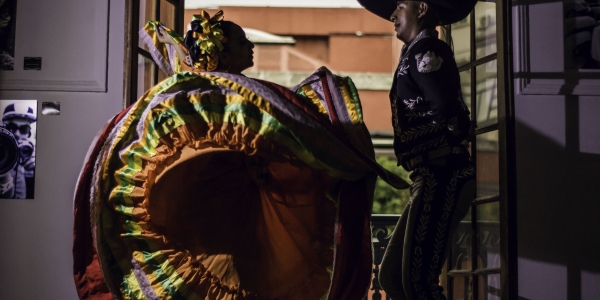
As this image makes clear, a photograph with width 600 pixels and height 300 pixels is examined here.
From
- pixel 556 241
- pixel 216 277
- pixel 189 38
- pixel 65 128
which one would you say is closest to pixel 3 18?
pixel 65 128

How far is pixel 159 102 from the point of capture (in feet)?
10.9

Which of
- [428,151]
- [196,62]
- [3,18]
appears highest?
[3,18]

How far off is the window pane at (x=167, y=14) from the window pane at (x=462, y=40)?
157cm

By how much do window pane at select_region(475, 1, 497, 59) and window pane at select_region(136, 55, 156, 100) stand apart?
1751mm

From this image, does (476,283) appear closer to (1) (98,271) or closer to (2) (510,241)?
(2) (510,241)

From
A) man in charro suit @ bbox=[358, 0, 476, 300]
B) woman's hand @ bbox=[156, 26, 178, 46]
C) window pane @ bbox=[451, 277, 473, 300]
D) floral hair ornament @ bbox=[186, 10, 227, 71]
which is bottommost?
window pane @ bbox=[451, 277, 473, 300]

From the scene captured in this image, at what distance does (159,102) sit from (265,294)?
95cm

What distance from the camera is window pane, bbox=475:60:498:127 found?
13.8 ft

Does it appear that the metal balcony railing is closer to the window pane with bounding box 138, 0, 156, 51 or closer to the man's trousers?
the man's trousers

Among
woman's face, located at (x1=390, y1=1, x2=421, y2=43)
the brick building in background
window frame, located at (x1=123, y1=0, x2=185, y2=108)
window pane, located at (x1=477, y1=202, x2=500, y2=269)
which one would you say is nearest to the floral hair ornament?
window frame, located at (x1=123, y1=0, x2=185, y2=108)

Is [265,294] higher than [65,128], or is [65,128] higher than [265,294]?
[65,128]

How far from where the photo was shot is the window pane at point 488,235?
13.5 feet

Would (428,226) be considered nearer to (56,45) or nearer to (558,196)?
(558,196)

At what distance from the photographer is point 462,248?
4398mm
